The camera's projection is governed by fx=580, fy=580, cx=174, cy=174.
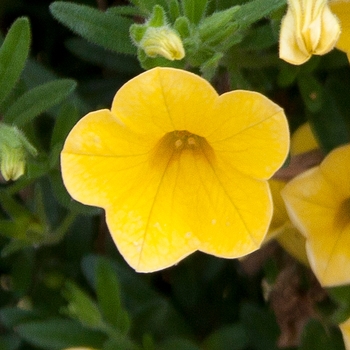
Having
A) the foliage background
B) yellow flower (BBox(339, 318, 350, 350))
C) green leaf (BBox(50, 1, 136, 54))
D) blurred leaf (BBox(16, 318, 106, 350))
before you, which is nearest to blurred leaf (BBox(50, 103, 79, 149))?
the foliage background

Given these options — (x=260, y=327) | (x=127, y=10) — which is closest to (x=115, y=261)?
(x=260, y=327)

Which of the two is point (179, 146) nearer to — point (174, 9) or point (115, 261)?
point (174, 9)

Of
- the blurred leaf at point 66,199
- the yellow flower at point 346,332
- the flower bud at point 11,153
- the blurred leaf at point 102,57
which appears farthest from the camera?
the blurred leaf at point 102,57

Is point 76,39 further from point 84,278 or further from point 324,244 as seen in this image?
point 324,244

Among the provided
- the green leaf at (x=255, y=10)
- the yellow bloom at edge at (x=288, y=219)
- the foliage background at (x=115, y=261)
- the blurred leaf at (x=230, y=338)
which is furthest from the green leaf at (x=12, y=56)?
the blurred leaf at (x=230, y=338)

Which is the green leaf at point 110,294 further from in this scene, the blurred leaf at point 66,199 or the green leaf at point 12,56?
the green leaf at point 12,56

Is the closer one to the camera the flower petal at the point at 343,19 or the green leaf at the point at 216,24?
the green leaf at the point at 216,24
